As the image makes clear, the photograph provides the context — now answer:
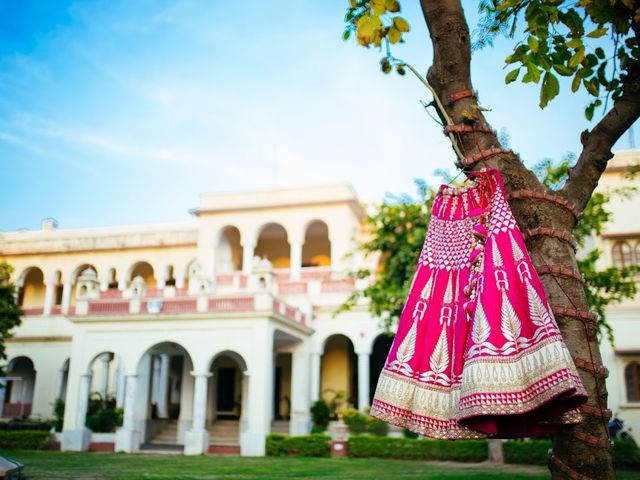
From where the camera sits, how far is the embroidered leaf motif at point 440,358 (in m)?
2.59

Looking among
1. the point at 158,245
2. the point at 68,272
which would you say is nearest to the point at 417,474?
the point at 158,245

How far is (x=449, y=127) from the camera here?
2754 millimetres

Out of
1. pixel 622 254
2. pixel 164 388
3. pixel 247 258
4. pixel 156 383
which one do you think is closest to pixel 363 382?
pixel 247 258

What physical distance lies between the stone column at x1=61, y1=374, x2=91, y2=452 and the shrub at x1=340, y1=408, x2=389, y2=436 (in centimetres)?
746

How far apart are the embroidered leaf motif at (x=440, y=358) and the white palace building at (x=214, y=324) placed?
1320cm

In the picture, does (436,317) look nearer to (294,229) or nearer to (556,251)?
(556,251)

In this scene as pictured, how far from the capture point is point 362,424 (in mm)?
17719

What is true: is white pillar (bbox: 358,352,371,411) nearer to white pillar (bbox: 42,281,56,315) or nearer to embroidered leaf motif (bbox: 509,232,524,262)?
white pillar (bbox: 42,281,56,315)

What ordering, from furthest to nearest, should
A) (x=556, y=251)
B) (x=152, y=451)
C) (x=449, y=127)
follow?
(x=152, y=451) < (x=449, y=127) < (x=556, y=251)

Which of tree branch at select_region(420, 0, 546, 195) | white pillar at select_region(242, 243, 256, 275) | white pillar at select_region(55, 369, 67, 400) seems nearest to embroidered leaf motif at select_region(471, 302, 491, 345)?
tree branch at select_region(420, 0, 546, 195)

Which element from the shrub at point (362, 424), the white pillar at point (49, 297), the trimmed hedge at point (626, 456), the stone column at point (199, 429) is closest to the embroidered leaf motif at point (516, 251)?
the trimmed hedge at point (626, 456)

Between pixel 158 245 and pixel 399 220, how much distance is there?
15.3 m

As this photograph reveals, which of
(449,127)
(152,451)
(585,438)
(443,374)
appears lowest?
(152,451)

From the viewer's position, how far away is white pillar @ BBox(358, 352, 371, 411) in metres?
19.2
